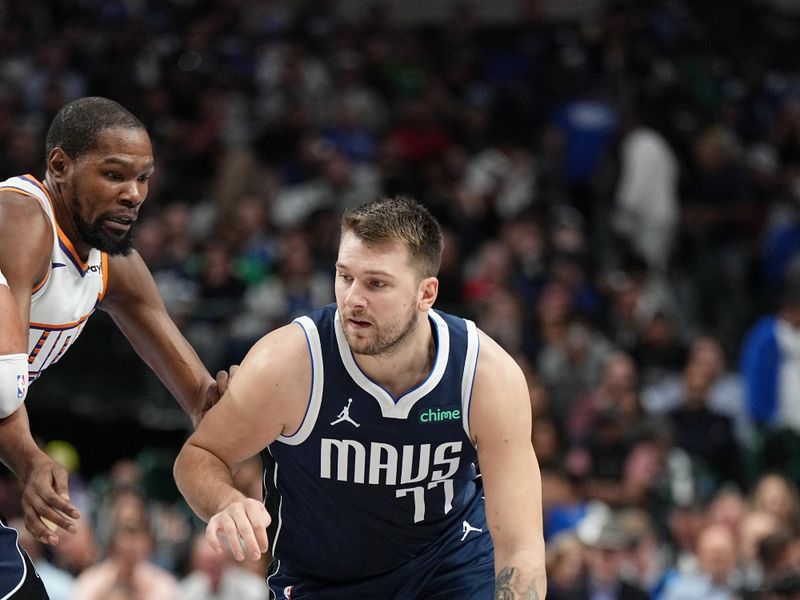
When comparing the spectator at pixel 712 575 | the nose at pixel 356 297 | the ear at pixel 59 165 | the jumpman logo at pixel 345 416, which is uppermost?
the ear at pixel 59 165

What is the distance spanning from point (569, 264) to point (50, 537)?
26.3 ft

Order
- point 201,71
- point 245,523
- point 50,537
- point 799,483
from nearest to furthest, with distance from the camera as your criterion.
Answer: point 245,523, point 50,537, point 799,483, point 201,71

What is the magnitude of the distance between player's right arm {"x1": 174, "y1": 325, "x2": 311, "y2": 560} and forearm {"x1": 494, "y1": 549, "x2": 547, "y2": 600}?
873 mm

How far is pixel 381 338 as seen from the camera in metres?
4.56

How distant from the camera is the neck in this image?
4.70 metres

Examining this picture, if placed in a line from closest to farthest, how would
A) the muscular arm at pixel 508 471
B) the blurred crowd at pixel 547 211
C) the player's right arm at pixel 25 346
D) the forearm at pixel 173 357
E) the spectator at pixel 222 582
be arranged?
1. the player's right arm at pixel 25 346
2. the muscular arm at pixel 508 471
3. the forearm at pixel 173 357
4. the spectator at pixel 222 582
5. the blurred crowd at pixel 547 211

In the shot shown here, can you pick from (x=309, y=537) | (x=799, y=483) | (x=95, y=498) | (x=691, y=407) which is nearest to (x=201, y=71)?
(x=95, y=498)

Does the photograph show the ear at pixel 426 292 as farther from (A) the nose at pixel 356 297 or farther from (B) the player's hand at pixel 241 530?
(B) the player's hand at pixel 241 530

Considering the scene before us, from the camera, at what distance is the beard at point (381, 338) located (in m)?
4.55

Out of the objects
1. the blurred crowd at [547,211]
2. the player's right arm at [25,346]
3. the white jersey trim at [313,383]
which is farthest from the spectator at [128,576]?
the player's right arm at [25,346]

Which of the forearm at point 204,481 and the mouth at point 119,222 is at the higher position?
the mouth at point 119,222

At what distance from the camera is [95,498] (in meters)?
10.1

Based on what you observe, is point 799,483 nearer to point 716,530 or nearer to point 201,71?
point 716,530

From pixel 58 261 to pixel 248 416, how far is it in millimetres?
866
